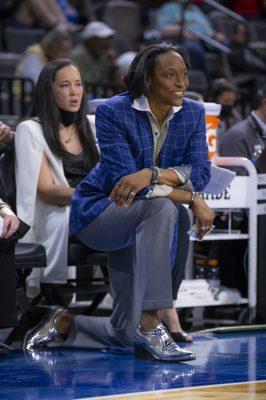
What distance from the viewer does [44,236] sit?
5.89 meters


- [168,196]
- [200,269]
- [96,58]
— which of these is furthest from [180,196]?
[96,58]

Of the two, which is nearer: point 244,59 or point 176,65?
point 176,65

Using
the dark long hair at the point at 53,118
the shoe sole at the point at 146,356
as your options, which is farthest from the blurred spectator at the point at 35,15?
the shoe sole at the point at 146,356

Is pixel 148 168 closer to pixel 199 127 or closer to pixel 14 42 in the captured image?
pixel 199 127

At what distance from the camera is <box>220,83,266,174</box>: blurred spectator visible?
7473 mm

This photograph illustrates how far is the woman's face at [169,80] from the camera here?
507 centimetres

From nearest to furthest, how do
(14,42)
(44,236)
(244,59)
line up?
1. (44,236)
2. (14,42)
3. (244,59)

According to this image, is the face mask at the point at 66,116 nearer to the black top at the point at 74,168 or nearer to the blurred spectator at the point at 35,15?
the black top at the point at 74,168

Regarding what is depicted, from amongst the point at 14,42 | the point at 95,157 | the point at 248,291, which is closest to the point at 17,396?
the point at 95,157

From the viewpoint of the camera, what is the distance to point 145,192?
16.4 ft

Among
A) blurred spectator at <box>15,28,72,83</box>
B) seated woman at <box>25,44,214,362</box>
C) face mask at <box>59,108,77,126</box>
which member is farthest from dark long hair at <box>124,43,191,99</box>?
blurred spectator at <box>15,28,72,83</box>

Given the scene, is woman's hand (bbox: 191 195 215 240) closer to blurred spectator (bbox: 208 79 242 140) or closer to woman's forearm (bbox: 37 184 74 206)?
woman's forearm (bbox: 37 184 74 206)

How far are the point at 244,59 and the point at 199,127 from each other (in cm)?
767

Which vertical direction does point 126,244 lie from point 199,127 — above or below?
below
